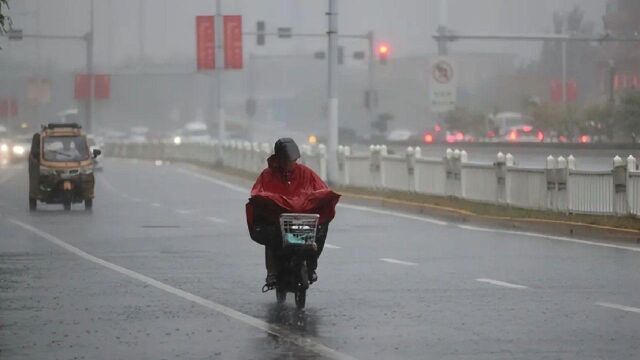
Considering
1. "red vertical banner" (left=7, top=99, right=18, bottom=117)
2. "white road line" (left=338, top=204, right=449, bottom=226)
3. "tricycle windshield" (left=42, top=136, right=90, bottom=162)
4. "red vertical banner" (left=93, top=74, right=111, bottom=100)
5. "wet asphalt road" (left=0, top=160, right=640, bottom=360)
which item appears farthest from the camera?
"red vertical banner" (left=7, top=99, right=18, bottom=117)

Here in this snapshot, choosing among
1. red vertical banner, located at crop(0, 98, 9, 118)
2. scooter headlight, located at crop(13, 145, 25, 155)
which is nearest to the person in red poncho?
scooter headlight, located at crop(13, 145, 25, 155)

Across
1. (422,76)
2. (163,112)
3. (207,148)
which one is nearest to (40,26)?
(163,112)

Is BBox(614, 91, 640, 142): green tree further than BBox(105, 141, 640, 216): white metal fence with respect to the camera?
Yes

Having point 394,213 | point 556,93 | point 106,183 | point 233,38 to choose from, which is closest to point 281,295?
point 394,213

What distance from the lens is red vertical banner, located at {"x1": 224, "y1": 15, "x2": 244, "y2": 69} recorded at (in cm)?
6869

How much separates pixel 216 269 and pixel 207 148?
198 ft

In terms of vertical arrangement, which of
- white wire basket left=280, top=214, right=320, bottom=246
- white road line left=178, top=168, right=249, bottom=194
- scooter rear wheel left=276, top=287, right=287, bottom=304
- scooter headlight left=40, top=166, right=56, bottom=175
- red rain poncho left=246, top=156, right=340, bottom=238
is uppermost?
red rain poncho left=246, top=156, right=340, bottom=238

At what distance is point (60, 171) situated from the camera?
39906 millimetres

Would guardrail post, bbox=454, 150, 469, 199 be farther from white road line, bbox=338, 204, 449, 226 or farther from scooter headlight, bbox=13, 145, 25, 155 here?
scooter headlight, bbox=13, 145, 25, 155

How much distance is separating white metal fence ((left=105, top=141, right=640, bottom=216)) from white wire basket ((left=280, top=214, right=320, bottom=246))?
13.9 metres

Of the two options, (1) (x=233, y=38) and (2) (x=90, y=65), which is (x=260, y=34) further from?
(2) (x=90, y=65)

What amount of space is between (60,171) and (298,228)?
79.6ft

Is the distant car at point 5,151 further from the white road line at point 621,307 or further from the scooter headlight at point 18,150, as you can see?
the white road line at point 621,307

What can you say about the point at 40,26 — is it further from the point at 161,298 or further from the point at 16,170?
the point at 161,298
